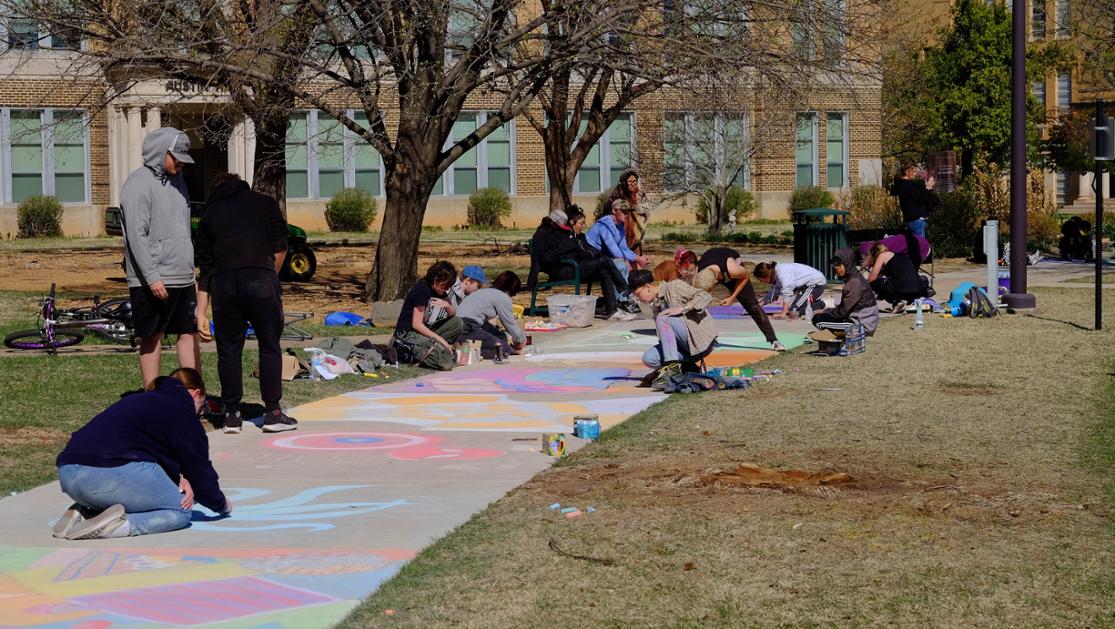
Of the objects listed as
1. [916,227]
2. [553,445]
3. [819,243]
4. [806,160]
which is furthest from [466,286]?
[806,160]

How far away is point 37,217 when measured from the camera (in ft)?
134

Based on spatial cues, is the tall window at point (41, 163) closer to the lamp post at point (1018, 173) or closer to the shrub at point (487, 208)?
the shrub at point (487, 208)

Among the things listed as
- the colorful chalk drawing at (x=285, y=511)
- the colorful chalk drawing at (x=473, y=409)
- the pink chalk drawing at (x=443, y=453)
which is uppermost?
the colorful chalk drawing at (x=473, y=409)

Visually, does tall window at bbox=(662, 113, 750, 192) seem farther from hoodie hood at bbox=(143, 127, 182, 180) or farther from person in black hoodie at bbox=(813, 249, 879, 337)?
hoodie hood at bbox=(143, 127, 182, 180)

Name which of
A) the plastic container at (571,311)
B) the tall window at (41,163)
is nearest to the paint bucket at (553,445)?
the plastic container at (571,311)

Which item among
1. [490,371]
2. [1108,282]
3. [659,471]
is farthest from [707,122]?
[659,471]

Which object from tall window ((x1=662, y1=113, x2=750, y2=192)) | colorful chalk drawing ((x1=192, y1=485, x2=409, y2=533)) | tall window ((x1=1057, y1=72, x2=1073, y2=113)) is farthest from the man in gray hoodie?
tall window ((x1=1057, y1=72, x2=1073, y2=113))

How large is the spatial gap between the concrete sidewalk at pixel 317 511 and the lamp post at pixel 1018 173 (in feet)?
25.1

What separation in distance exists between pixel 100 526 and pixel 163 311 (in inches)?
128

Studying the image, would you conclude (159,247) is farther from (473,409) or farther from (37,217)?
(37,217)

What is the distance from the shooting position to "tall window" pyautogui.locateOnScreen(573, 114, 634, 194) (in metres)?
47.4

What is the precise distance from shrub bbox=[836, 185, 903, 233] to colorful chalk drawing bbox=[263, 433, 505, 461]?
18.2 m

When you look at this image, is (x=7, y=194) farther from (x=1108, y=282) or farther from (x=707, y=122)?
(x=1108, y=282)

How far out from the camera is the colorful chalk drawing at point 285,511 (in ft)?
26.0
